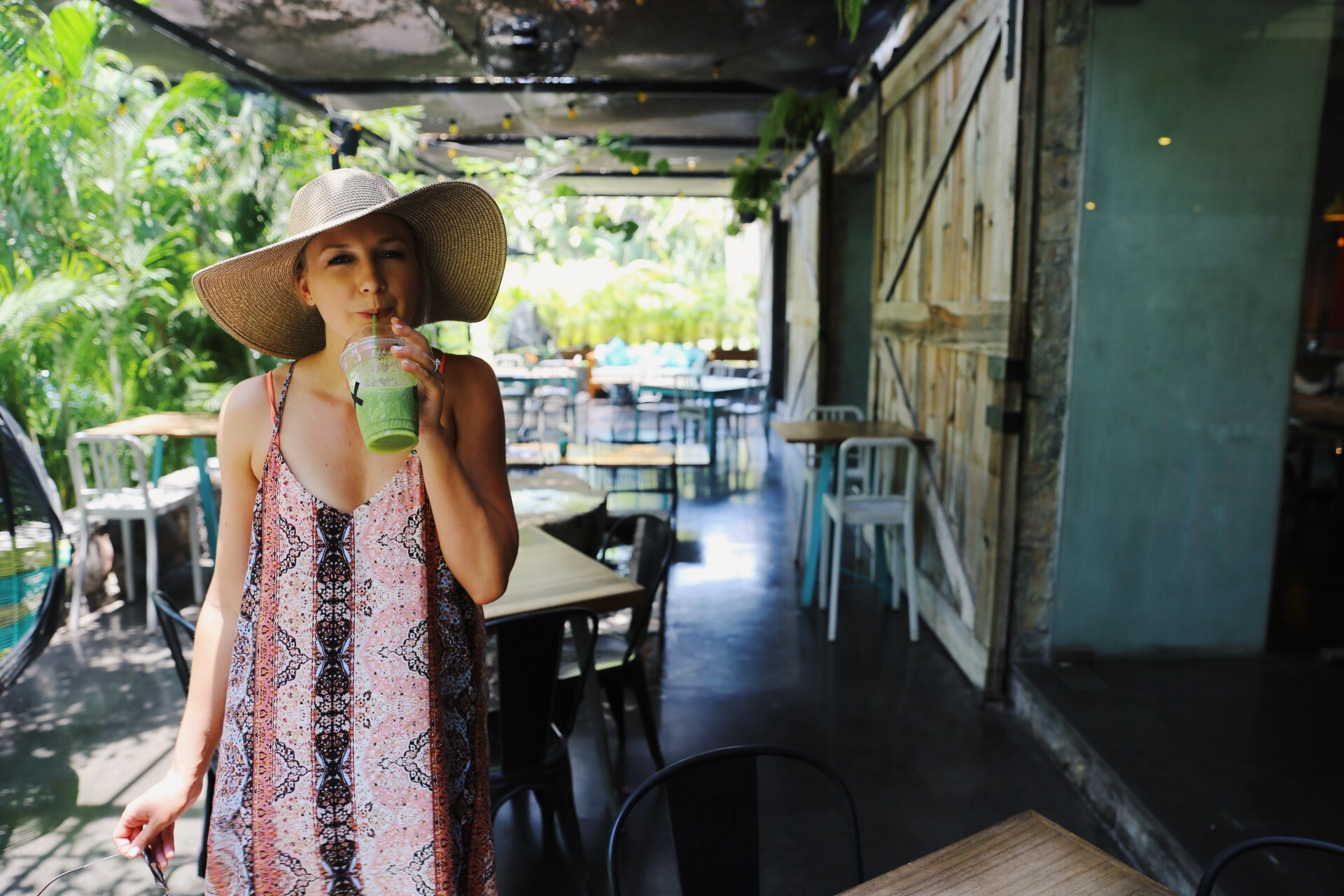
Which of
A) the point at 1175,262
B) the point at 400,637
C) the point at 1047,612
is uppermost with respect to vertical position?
the point at 1175,262

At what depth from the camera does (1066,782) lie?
288 cm

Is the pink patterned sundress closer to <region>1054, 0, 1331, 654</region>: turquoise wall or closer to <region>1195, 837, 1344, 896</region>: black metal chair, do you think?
<region>1195, 837, 1344, 896</region>: black metal chair

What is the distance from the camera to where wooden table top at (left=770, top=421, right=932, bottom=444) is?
4.30m

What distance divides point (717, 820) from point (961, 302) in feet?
9.89

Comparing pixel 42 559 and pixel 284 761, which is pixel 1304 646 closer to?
pixel 284 761

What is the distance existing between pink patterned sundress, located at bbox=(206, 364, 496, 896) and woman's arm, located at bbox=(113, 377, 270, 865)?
1.9 inches

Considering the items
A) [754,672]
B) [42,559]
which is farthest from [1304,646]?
[42,559]

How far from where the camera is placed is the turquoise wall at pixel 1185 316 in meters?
3.05

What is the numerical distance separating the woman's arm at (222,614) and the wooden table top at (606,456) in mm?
4047

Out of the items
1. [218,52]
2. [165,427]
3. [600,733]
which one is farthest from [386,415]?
[218,52]

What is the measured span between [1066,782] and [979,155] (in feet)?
7.97

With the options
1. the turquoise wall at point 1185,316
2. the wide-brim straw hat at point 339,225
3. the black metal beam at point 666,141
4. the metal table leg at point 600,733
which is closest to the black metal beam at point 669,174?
the black metal beam at point 666,141

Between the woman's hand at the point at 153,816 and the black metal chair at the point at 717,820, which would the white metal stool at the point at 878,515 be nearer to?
the black metal chair at the point at 717,820

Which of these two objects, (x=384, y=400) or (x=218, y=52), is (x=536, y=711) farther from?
(x=218, y=52)
